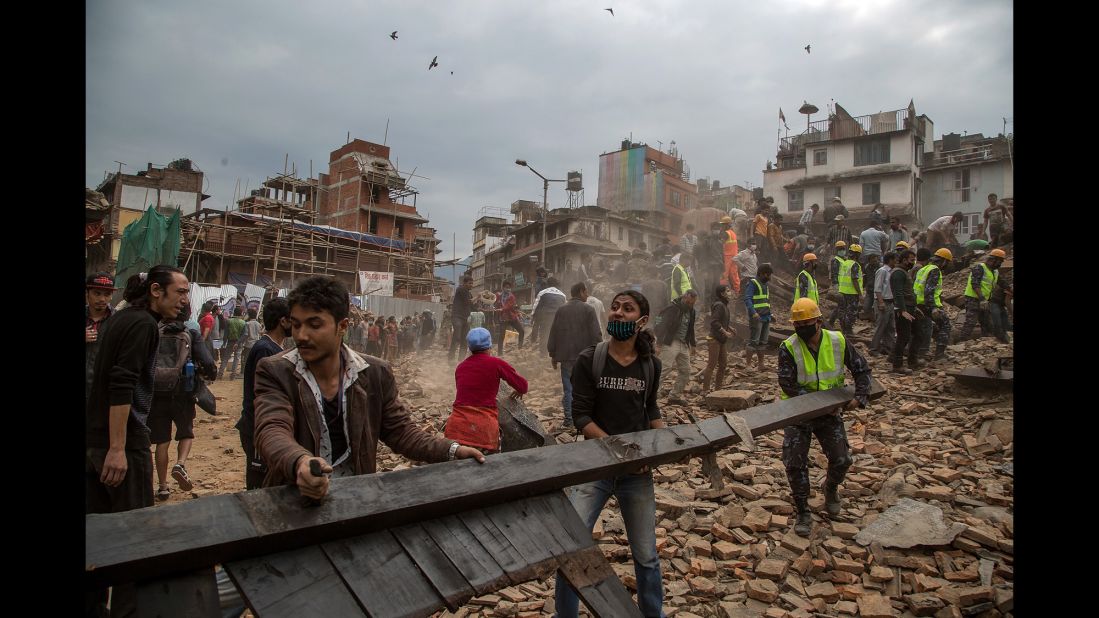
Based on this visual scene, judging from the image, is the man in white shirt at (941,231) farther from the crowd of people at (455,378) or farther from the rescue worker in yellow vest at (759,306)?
the rescue worker in yellow vest at (759,306)

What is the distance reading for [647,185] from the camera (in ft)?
164

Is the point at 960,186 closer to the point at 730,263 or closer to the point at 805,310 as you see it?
the point at 730,263

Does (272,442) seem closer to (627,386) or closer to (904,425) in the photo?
(627,386)

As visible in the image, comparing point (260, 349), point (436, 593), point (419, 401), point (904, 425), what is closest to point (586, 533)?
point (436, 593)

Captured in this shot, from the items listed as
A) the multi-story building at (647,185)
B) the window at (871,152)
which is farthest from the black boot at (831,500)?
the multi-story building at (647,185)

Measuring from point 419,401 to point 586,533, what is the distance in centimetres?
967

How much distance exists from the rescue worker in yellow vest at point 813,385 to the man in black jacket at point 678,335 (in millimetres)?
4197

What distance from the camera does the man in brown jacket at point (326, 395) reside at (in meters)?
2.21

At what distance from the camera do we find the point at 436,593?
1.88 m

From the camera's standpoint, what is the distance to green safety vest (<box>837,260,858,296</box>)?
11.4 m

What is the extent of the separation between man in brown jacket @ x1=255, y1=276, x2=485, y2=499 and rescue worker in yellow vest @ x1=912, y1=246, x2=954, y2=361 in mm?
10347

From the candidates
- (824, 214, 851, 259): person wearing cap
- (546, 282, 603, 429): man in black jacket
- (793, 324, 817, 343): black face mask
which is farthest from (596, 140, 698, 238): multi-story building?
(793, 324, 817, 343): black face mask

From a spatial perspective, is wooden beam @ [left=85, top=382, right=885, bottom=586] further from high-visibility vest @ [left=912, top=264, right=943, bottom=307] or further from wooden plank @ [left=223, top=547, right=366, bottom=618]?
high-visibility vest @ [left=912, top=264, right=943, bottom=307]
